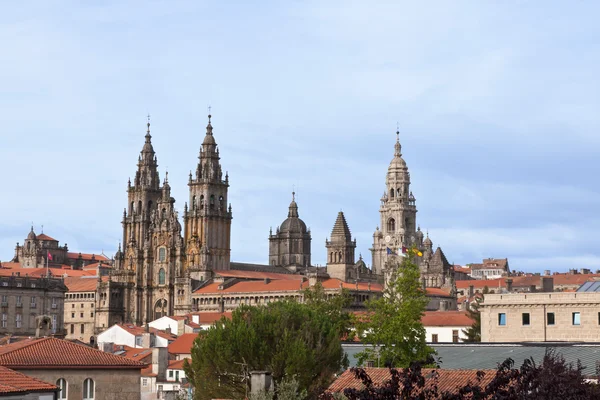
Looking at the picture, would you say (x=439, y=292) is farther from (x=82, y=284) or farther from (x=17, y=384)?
(x=17, y=384)

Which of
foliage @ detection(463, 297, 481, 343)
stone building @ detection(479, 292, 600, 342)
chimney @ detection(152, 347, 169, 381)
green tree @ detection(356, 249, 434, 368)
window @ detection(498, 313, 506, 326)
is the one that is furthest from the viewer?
foliage @ detection(463, 297, 481, 343)

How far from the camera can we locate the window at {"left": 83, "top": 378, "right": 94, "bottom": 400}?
148 ft

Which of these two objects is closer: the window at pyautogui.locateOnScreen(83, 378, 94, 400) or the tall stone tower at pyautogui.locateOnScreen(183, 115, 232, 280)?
the window at pyautogui.locateOnScreen(83, 378, 94, 400)

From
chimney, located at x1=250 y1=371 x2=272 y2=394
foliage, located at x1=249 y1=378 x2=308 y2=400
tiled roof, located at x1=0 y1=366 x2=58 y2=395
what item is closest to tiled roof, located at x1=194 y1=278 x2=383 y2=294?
chimney, located at x1=250 y1=371 x2=272 y2=394

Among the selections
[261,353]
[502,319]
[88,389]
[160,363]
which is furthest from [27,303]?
[88,389]

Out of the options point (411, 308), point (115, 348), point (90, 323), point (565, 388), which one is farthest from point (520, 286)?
point (565, 388)

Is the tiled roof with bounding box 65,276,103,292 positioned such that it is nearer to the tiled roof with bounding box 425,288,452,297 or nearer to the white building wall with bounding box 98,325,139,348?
the tiled roof with bounding box 425,288,452,297

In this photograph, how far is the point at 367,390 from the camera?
21.3 m

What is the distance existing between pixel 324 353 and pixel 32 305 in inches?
3035

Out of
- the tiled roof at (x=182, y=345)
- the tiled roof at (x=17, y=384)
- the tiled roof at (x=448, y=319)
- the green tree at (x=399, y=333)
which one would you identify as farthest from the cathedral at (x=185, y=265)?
the tiled roof at (x=17, y=384)

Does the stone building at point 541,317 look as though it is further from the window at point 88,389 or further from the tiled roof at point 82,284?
the tiled roof at point 82,284

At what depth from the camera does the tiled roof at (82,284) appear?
181250 mm

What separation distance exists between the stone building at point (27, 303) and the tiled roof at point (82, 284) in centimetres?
4458

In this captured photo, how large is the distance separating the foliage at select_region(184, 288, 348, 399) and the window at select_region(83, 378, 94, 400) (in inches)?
402
